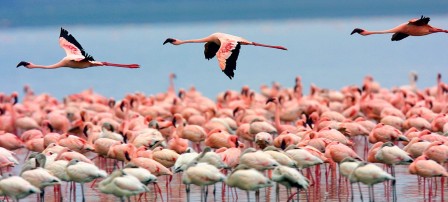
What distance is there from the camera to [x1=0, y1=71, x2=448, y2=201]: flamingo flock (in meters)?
10.8

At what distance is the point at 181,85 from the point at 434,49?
57.0 feet

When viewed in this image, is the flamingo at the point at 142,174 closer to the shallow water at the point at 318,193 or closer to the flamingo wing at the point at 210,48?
the shallow water at the point at 318,193

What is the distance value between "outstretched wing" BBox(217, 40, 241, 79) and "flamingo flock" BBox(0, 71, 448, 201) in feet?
3.00

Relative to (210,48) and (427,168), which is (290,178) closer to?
(427,168)

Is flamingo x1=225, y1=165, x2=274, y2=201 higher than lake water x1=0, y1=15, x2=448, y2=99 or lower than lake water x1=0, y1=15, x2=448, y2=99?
lower

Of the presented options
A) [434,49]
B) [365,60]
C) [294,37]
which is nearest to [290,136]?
[365,60]

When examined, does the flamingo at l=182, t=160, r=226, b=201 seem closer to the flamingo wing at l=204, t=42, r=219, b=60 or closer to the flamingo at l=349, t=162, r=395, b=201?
the flamingo at l=349, t=162, r=395, b=201

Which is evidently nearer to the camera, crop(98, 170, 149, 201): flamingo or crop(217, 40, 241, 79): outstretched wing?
crop(98, 170, 149, 201): flamingo

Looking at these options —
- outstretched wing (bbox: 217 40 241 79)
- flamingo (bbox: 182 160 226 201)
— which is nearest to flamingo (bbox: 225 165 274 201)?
flamingo (bbox: 182 160 226 201)

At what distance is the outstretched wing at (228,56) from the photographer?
12.3m

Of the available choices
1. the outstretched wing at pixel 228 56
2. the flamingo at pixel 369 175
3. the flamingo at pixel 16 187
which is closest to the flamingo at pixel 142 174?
the flamingo at pixel 16 187

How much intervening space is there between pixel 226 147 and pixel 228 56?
2032 millimetres

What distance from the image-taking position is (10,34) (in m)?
71.4

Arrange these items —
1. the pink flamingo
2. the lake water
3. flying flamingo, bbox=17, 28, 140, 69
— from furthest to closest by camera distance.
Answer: the lake water
flying flamingo, bbox=17, 28, 140, 69
the pink flamingo
